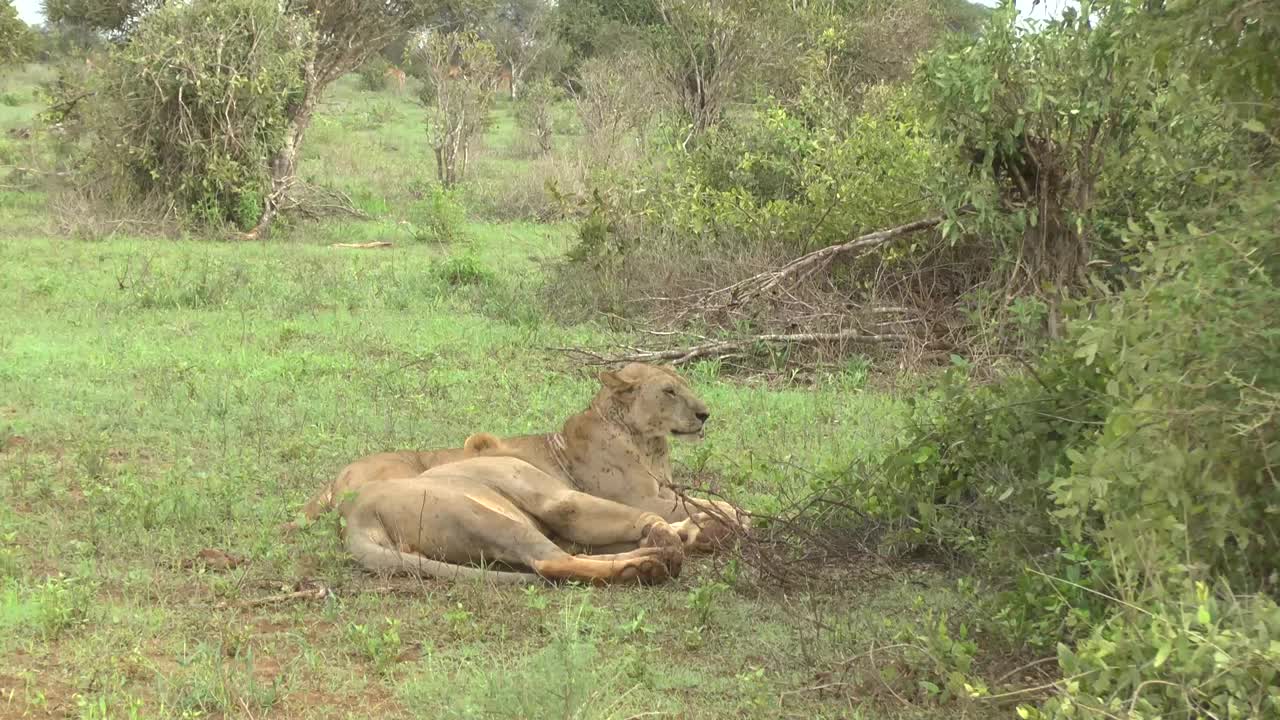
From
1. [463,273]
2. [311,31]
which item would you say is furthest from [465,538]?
[311,31]

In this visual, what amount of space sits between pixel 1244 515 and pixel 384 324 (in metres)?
8.40

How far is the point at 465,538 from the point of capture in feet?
17.5

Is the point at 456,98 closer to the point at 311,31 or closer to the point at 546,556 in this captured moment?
the point at 311,31

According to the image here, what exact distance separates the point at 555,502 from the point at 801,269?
502cm

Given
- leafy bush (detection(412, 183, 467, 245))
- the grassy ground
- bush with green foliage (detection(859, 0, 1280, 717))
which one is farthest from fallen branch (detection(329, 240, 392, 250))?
bush with green foliage (detection(859, 0, 1280, 717))

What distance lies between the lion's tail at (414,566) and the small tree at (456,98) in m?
15.3

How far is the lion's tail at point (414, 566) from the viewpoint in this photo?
17.0ft

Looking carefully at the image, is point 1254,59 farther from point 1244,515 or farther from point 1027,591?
point 1027,591

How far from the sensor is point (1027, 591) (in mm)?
4242

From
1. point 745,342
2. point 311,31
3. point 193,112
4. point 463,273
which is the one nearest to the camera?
point 745,342

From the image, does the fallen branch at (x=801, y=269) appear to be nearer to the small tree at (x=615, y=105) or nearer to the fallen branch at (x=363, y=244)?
the fallen branch at (x=363, y=244)

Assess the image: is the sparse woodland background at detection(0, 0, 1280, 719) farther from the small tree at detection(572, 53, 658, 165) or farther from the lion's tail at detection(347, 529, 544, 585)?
the lion's tail at detection(347, 529, 544, 585)

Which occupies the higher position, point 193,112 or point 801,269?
point 193,112

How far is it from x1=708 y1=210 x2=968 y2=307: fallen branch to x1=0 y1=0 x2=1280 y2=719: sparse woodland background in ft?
0.11
